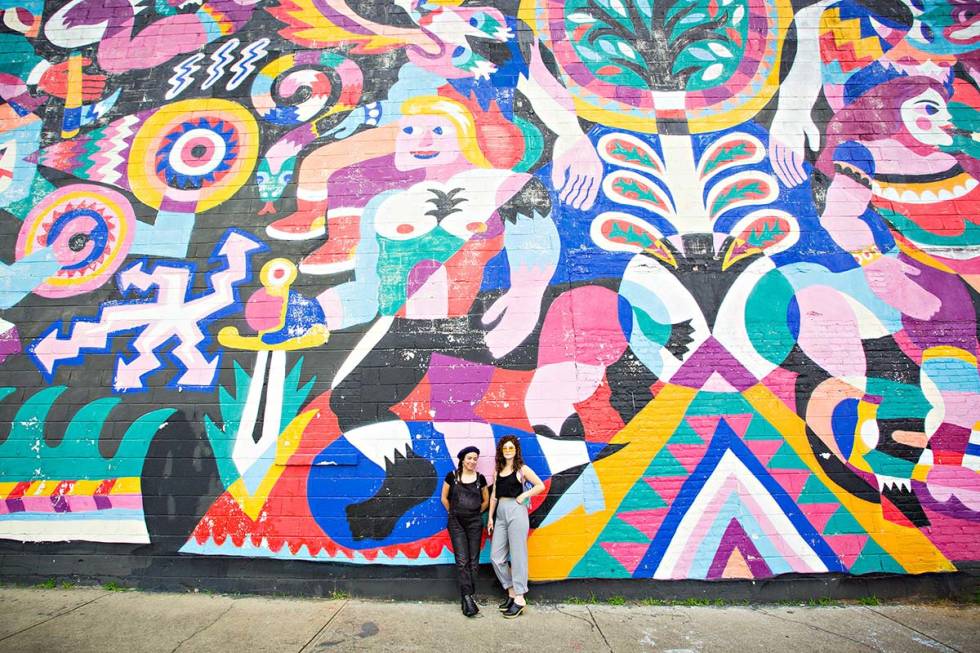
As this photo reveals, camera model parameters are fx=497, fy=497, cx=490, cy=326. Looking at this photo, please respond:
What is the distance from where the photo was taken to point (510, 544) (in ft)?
14.3

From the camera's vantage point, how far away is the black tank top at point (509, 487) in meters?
4.44

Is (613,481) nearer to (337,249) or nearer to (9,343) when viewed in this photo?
(337,249)

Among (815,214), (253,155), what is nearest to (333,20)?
(253,155)

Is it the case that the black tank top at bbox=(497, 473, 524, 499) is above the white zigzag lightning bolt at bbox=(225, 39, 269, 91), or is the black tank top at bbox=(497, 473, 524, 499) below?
below

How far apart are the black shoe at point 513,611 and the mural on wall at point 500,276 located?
45 cm

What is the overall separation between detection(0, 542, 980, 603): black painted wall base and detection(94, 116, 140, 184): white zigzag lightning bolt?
387cm

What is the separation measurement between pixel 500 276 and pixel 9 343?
516cm

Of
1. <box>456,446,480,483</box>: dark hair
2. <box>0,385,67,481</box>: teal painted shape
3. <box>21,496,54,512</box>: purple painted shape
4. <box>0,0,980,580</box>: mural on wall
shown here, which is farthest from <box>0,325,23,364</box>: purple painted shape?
<box>456,446,480,483</box>: dark hair

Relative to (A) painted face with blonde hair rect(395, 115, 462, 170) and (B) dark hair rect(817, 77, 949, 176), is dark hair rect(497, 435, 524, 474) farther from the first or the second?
(B) dark hair rect(817, 77, 949, 176)

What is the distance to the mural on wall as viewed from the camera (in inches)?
186

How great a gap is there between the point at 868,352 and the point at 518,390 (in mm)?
3523

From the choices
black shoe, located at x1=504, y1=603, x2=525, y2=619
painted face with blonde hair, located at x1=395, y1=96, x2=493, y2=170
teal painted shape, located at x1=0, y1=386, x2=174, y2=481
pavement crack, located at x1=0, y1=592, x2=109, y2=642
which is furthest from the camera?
painted face with blonde hair, located at x1=395, y1=96, x2=493, y2=170

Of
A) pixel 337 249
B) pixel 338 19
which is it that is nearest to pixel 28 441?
pixel 337 249

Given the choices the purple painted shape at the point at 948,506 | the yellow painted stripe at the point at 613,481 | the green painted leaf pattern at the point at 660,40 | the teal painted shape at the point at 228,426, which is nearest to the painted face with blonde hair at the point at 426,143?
the green painted leaf pattern at the point at 660,40
